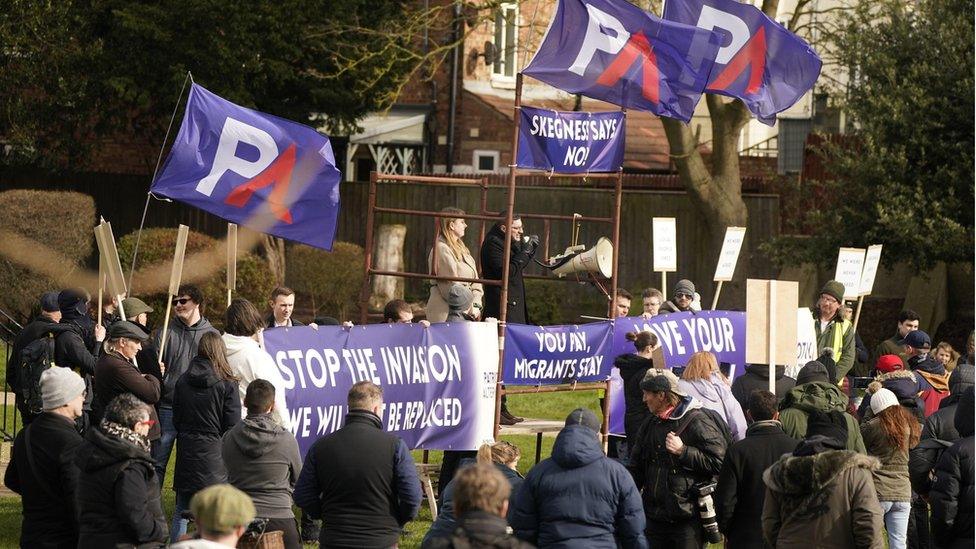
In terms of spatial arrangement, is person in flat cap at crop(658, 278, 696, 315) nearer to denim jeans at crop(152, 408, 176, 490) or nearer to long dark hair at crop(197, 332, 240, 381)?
denim jeans at crop(152, 408, 176, 490)

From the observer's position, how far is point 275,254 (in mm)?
25109

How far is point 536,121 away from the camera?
10.9 m

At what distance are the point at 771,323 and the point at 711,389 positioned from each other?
4.49 ft

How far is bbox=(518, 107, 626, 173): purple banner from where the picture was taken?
10945mm

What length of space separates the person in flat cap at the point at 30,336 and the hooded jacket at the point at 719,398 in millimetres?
4855

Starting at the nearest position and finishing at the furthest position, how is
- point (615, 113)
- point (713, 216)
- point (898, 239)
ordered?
point (615, 113), point (898, 239), point (713, 216)

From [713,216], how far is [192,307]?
605 inches

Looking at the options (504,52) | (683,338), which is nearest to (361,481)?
(683,338)

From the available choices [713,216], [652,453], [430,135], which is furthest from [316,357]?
[430,135]

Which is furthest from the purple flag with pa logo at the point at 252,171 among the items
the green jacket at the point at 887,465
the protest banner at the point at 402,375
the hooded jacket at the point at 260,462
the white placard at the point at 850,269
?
the white placard at the point at 850,269

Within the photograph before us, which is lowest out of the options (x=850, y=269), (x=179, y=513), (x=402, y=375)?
(x=179, y=513)

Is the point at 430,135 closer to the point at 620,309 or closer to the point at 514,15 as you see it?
the point at 514,15

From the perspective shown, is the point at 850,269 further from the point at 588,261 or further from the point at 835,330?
the point at 588,261

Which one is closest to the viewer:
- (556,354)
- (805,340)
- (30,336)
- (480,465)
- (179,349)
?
(480,465)
